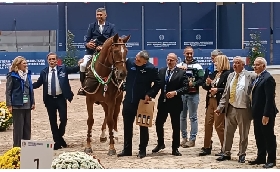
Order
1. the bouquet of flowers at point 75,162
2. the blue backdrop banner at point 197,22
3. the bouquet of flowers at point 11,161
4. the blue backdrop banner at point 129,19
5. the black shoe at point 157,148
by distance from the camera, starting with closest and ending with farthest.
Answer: the bouquet of flowers at point 75,162, the bouquet of flowers at point 11,161, the black shoe at point 157,148, the blue backdrop banner at point 129,19, the blue backdrop banner at point 197,22

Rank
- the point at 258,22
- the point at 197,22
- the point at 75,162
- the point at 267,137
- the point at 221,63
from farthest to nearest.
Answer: the point at 197,22 → the point at 258,22 → the point at 221,63 → the point at 267,137 → the point at 75,162

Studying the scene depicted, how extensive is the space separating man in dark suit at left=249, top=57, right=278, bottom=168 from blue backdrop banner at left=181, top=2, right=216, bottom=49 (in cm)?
1914

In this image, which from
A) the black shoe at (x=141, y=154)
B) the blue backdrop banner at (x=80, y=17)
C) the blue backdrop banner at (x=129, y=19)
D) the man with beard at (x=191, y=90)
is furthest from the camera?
the blue backdrop banner at (x=129, y=19)

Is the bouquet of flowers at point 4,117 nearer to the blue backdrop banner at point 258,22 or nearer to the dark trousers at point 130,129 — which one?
the dark trousers at point 130,129

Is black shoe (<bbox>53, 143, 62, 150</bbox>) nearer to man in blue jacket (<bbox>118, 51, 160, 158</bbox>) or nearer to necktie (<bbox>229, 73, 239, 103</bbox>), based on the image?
man in blue jacket (<bbox>118, 51, 160, 158</bbox>)

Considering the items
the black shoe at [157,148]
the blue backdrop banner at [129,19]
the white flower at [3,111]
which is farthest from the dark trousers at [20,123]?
the blue backdrop banner at [129,19]

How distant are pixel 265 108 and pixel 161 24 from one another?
63.2 ft

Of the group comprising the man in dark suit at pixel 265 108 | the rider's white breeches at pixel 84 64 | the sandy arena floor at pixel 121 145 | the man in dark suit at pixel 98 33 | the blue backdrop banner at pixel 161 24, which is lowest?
the sandy arena floor at pixel 121 145

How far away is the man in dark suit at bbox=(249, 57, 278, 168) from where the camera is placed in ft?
24.4

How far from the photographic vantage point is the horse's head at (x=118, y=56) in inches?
328

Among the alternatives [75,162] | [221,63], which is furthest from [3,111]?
[75,162]

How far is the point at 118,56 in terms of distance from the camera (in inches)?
337

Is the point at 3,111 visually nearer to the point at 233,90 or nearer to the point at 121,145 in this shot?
the point at 121,145

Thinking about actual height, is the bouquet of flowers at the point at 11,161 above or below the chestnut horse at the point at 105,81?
below
